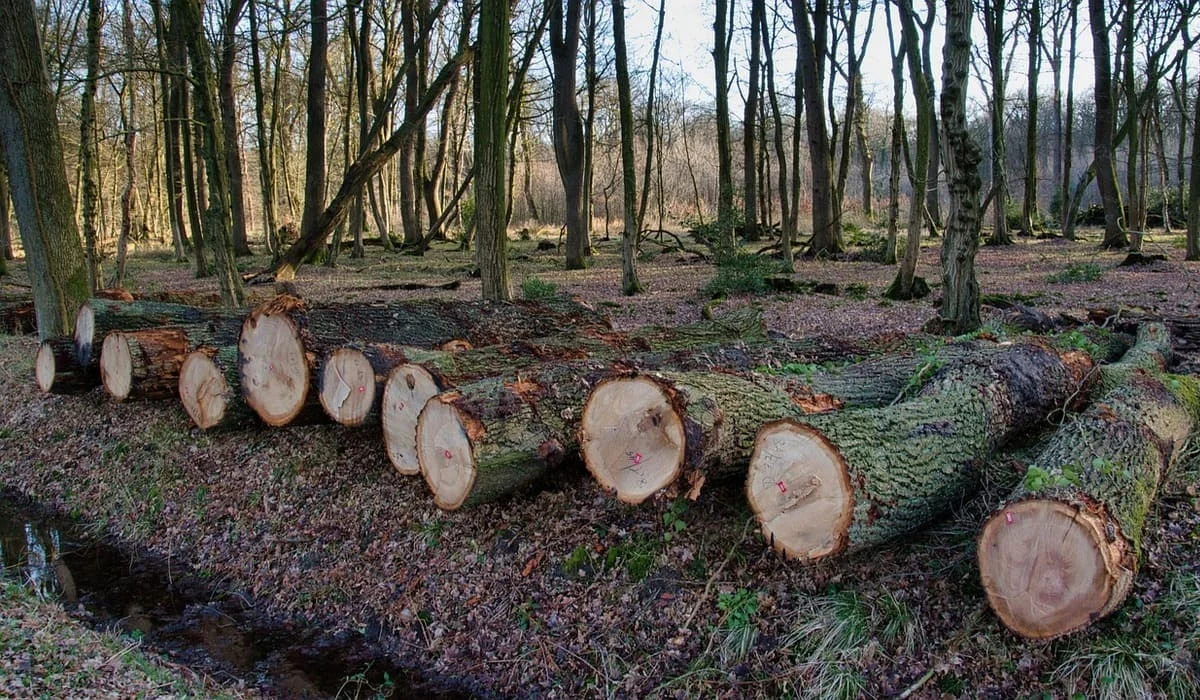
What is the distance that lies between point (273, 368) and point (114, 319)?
2.57m

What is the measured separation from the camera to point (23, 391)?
277 inches

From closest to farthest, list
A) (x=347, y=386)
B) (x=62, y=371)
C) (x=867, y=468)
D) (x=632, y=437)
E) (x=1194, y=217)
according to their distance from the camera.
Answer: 1. (x=867, y=468)
2. (x=632, y=437)
3. (x=347, y=386)
4. (x=62, y=371)
5. (x=1194, y=217)

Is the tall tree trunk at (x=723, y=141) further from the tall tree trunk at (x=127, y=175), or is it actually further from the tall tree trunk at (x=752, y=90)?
the tall tree trunk at (x=127, y=175)

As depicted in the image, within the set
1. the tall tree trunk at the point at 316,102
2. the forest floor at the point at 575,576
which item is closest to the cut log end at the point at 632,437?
the forest floor at the point at 575,576

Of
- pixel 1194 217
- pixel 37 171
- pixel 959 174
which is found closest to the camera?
pixel 959 174

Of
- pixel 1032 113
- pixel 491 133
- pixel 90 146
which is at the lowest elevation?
pixel 491 133

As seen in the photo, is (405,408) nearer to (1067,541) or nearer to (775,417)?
(775,417)

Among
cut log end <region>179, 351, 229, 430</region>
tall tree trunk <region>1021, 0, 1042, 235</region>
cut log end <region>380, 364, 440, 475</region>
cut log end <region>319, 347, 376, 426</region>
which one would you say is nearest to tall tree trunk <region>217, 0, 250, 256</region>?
cut log end <region>179, 351, 229, 430</region>

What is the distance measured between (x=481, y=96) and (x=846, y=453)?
21.1 feet

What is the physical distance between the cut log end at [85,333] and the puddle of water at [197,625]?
1817 mm

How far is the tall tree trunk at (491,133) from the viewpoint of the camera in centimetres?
821

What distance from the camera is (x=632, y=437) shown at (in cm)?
359

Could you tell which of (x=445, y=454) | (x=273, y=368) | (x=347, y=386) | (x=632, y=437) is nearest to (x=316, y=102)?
(x=273, y=368)

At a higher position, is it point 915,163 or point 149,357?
point 915,163
